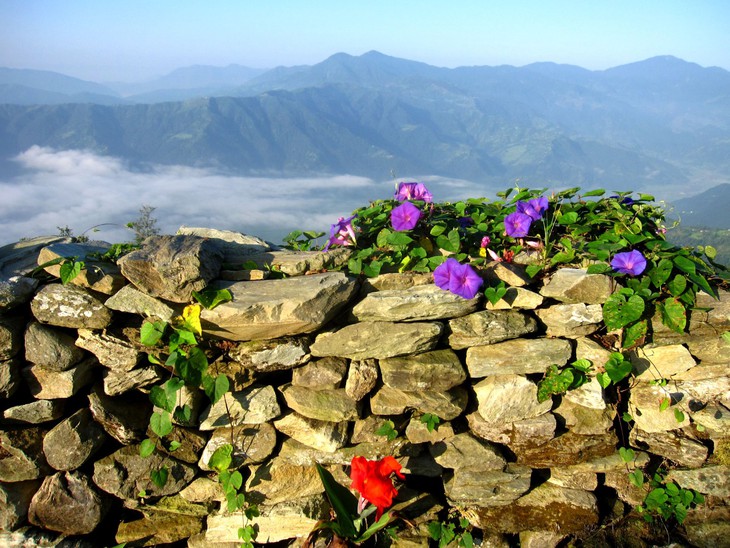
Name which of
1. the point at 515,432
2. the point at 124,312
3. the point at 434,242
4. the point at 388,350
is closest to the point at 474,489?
the point at 515,432

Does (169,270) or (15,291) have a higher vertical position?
(169,270)

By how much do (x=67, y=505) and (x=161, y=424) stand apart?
A: 120cm

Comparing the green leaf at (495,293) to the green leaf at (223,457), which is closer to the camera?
the green leaf at (495,293)

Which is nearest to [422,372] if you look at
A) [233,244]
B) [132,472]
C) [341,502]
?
[341,502]

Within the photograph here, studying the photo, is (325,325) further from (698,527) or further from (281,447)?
(698,527)

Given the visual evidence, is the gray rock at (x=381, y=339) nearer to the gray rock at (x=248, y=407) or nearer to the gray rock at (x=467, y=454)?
the gray rock at (x=248, y=407)

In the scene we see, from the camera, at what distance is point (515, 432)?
421 cm

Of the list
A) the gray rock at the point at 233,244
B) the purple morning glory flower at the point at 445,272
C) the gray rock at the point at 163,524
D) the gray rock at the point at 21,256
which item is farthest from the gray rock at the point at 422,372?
the gray rock at the point at 21,256

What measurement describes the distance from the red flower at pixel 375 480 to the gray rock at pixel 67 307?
2.30 metres

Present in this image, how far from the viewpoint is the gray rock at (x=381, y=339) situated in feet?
13.0

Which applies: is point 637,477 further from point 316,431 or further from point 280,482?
point 280,482

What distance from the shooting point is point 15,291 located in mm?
3826

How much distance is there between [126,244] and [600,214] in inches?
164

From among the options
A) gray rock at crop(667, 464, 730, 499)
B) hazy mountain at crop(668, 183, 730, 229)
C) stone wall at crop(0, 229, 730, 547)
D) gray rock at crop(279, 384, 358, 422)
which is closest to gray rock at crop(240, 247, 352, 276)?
stone wall at crop(0, 229, 730, 547)
